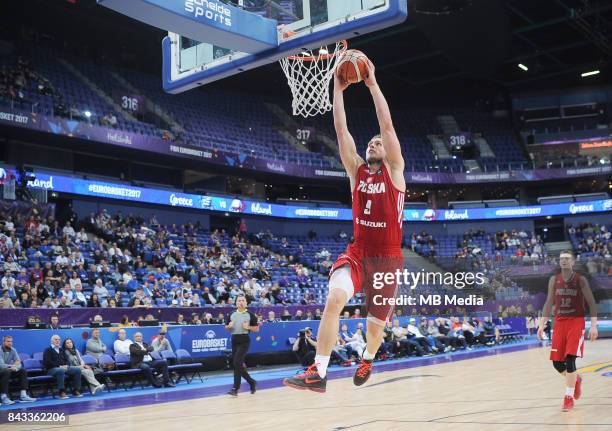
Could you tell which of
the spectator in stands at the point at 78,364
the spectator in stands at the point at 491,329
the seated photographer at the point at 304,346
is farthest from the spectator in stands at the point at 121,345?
the spectator in stands at the point at 491,329

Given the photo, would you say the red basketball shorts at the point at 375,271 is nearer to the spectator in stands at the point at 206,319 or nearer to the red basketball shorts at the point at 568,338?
the red basketball shorts at the point at 568,338

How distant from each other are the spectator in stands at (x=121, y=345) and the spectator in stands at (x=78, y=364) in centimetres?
88

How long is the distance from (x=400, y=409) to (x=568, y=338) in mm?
2552

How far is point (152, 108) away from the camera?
3170 cm

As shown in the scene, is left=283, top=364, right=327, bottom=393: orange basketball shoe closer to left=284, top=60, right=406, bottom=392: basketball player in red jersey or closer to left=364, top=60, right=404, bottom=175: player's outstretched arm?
left=284, top=60, right=406, bottom=392: basketball player in red jersey

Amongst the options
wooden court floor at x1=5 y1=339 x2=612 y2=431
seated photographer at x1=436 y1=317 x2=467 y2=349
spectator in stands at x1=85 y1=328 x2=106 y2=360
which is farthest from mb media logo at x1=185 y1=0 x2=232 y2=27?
seated photographer at x1=436 y1=317 x2=467 y2=349

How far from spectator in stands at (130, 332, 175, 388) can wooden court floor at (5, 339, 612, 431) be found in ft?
7.65

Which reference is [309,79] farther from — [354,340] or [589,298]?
[354,340]

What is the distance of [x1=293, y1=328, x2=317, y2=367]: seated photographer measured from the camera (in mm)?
16609

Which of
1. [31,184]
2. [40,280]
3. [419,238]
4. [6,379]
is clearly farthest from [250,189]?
[6,379]

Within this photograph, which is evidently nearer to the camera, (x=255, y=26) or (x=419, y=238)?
(x=255, y=26)

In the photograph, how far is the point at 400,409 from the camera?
30.9 ft

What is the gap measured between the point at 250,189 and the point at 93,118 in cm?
1133

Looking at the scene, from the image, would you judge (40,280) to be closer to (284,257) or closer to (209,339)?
(209,339)
